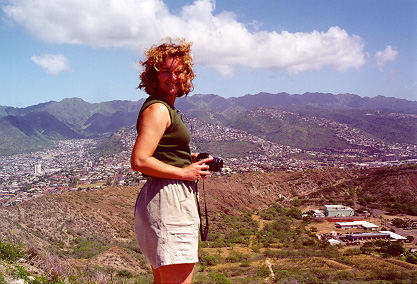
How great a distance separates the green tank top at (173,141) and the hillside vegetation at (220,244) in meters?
2.96

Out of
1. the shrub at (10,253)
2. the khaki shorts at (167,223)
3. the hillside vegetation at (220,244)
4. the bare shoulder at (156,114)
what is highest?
the bare shoulder at (156,114)

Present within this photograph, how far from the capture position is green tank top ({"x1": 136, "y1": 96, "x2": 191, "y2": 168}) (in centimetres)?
164

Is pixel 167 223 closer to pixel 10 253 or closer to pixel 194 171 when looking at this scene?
pixel 194 171

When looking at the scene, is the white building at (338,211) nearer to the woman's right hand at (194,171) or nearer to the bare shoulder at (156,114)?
the woman's right hand at (194,171)

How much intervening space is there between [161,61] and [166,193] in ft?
2.37

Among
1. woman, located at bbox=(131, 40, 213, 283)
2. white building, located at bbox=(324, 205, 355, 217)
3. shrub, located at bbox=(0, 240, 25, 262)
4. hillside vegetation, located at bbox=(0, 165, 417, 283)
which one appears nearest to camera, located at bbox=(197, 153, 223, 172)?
woman, located at bbox=(131, 40, 213, 283)

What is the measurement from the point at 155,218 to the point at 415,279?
582 inches

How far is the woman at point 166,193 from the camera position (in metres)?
1.57

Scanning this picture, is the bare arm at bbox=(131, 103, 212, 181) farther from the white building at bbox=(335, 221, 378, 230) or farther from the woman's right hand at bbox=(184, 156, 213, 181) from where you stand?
the white building at bbox=(335, 221, 378, 230)

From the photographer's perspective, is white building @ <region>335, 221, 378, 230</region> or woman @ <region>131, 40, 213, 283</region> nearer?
woman @ <region>131, 40, 213, 283</region>

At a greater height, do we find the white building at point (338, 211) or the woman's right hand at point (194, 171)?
the woman's right hand at point (194, 171)

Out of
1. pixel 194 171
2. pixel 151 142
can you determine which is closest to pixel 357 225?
pixel 194 171

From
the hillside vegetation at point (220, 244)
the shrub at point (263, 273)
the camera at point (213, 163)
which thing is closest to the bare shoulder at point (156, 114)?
the camera at point (213, 163)

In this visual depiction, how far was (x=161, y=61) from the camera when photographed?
5.82 ft
